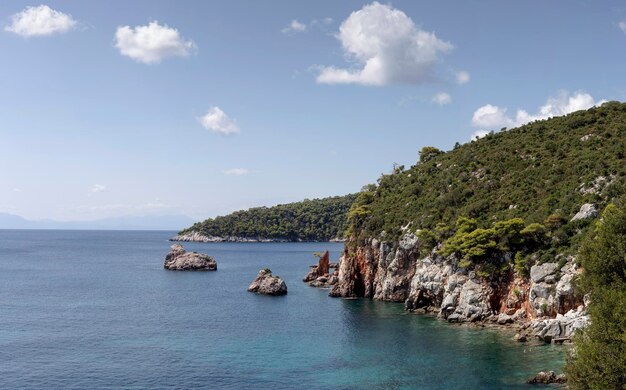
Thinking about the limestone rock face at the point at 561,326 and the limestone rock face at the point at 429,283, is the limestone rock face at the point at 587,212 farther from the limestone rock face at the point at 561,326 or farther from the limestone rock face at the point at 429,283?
the limestone rock face at the point at 429,283

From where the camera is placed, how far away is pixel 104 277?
130125 millimetres

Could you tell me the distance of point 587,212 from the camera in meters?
67.6

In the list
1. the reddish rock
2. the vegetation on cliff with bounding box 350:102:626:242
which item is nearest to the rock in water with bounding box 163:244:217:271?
the reddish rock

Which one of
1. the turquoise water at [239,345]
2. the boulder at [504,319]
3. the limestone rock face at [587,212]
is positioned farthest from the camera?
the limestone rock face at [587,212]

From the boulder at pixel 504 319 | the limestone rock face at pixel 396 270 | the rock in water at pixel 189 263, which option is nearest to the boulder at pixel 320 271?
the limestone rock face at pixel 396 270

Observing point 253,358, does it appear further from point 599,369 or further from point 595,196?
point 595,196

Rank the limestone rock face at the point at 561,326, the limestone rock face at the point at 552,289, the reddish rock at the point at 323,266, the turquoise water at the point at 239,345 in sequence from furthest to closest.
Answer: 1. the reddish rock at the point at 323,266
2. the limestone rock face at the point at 552,289
3. the limestone rock face at the point at 561,326
4. the turquoise water at the point at 239,345

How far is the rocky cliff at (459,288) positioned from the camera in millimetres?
59625

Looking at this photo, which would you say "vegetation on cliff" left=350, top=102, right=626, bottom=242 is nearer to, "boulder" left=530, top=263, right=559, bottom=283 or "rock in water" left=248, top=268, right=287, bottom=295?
"boulder" left=530, top=263, right=559, bottom=283

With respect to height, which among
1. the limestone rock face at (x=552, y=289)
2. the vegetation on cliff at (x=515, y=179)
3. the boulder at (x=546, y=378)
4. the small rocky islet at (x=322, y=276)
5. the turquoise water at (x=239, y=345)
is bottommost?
the turquoise water at (x=239, y=345)

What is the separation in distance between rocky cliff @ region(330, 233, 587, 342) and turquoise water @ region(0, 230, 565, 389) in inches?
143

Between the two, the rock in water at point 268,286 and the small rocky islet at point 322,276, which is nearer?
the rock in water at point 268,286

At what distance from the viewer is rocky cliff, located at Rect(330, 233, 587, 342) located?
5962cm

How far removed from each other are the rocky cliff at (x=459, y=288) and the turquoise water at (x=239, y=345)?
11.9 feet
